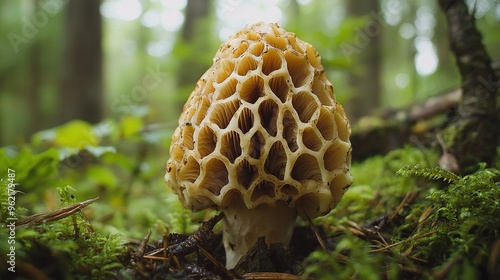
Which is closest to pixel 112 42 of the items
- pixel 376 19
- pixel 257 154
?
pixel 376 19

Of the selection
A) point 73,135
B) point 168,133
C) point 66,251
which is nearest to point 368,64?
point 168,133

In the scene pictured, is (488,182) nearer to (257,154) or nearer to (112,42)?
(257,154)

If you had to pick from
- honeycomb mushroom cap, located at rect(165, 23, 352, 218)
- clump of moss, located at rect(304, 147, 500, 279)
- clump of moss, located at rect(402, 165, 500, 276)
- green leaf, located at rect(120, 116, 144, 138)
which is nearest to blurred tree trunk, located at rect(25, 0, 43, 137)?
green leaf, located at rect(120, 116, 144, 138)

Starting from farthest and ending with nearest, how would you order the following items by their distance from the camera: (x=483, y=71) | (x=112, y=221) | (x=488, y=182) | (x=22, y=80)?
(x=22, y=80)
(x=112, y=221)
(x=483, y=71)
(x=488, y=182)

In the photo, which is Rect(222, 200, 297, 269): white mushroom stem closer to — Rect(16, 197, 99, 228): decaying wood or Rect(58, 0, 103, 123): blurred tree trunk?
Rect(16, 197, 99, 228): decaying wood

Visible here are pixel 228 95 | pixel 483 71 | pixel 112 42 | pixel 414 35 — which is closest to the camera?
pixel 228 95

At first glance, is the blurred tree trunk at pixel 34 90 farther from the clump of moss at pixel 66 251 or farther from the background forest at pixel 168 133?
the clump of moss at pixel 66 251
